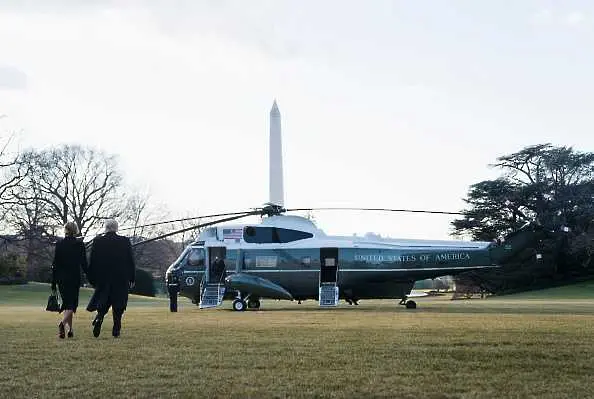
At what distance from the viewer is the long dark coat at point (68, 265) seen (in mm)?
11167

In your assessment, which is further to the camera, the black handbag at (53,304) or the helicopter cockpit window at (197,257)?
the helicopter cockpit window at (197,257)

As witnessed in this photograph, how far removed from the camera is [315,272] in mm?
25203

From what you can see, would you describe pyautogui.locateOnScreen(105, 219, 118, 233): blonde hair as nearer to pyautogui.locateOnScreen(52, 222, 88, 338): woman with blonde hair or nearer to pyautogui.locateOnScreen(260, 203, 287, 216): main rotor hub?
pyautogui.locateOnScreen(52, 222, 88, 338): woman with blonde hair

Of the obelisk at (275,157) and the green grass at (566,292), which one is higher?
the obelisk at (275,157)

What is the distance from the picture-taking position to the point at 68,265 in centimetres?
1119

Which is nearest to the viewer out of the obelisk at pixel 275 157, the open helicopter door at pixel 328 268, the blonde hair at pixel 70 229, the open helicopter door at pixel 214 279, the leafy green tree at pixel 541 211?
the blonde hair at pixel 70 229

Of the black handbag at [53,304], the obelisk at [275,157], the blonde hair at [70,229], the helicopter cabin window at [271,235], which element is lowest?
the black handbag at [53,304]

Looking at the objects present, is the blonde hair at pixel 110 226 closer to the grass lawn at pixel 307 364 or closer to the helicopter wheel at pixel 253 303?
the grass lawn at pixel 307 364

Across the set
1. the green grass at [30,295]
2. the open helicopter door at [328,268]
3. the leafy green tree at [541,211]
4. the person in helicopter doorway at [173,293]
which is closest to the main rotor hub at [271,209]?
the open helicopter door at [328,268]

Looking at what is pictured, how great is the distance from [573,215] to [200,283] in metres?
46.3

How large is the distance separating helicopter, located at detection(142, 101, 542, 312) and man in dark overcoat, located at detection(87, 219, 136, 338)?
1292 cm

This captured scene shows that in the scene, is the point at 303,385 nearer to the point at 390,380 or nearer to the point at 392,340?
the point at 390,380

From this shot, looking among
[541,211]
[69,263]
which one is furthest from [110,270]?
[541,211]

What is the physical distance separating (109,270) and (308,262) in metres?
14.4
